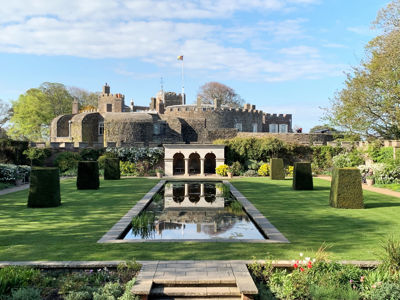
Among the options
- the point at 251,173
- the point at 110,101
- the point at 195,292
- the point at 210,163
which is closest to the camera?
the point at 195,292

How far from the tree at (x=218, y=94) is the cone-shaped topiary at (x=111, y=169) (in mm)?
33562

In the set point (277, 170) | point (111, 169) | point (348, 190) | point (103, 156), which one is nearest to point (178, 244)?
point (348, 190)

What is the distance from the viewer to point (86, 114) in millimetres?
34125

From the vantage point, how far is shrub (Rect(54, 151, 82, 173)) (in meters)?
25.9

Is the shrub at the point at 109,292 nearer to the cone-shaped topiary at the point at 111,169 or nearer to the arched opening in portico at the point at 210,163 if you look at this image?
the cone-shaped topiary at the point at 111,169

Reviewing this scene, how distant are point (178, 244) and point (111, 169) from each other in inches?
591

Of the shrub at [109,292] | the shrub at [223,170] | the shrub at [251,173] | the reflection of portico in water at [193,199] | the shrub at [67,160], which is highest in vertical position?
the shrub at [67,160]

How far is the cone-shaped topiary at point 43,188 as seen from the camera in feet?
37.9

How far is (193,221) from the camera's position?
992 centimetres

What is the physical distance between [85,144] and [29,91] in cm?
2226

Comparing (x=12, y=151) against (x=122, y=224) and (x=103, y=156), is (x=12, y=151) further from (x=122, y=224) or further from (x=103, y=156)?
(x=122, y=224)

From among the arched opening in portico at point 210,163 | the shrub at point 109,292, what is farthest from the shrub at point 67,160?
the shrub at point 109,292

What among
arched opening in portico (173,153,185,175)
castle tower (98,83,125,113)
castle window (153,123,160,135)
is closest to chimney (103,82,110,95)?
castle tower (98,83,125,113)

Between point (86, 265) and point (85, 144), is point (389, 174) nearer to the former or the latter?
point (86, 265)
